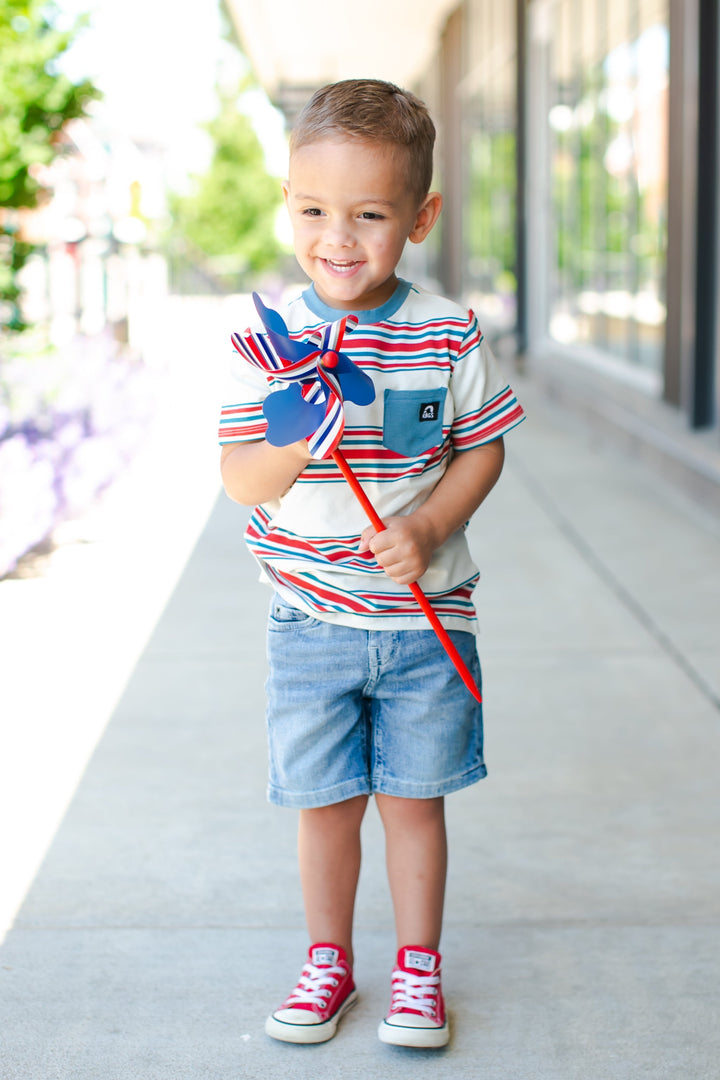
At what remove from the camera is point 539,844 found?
289 centimetres

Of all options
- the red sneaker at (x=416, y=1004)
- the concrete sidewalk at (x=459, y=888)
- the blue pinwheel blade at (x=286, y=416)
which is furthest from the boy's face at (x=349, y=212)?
the concrete sidewalk at (x=459, y=888)

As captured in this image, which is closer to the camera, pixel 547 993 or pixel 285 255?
pixel 547 993

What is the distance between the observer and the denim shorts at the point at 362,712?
6.81ft

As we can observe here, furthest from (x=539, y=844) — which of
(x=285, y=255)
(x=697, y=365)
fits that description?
(x=285, y=255)

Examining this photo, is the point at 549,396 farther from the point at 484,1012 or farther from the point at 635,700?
the point at 484,1012

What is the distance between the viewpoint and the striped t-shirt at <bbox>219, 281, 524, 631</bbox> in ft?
6.47

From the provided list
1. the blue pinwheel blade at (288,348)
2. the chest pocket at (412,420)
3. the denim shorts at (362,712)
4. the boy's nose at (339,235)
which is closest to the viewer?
the blue pinwheel blade at (288,348)

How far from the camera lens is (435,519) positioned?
6.48 feet

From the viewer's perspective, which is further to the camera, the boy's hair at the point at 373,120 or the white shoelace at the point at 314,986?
the white shoelace at the point at 314,986

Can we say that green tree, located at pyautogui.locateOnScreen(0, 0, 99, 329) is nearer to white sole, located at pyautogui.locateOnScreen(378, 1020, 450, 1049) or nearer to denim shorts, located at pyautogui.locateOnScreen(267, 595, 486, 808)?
denim shorts, located at pyautogui.locateOnScreen(267, 595, 486, 808)

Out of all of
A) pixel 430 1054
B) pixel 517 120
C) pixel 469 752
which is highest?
pixel 517 120

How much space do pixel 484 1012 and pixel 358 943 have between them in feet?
1.04

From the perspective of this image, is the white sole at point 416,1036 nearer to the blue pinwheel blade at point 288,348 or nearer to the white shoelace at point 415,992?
the white shoelace at point 415,992

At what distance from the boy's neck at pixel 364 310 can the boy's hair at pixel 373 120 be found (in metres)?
0.15
